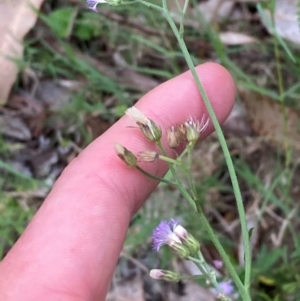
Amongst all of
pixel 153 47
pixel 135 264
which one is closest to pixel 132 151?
pixel 135 264

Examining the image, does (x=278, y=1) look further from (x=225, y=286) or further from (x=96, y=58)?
(x=225, y=286)

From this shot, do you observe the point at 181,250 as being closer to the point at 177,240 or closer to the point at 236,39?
the point at 177,240

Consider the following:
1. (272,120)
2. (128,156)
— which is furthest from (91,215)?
(272,120)

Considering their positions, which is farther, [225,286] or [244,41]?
[244,41]

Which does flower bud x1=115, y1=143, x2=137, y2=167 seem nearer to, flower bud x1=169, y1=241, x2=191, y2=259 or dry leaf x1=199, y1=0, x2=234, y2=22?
flower bud x1=169, y1=241, x2=191, y2=259

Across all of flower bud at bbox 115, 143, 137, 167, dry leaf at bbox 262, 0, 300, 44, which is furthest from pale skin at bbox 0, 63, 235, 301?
dry leaf at bbox 262, 0, 300, 44
